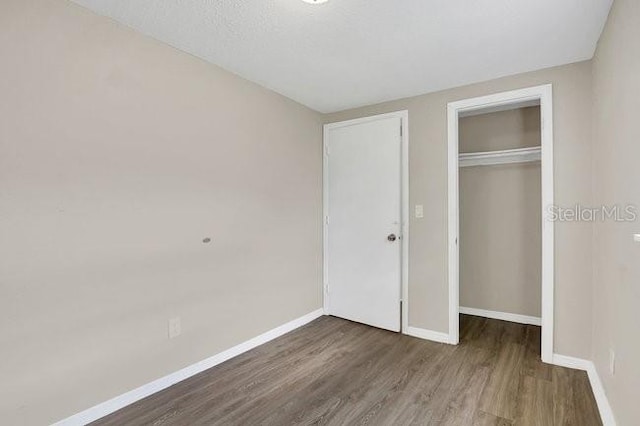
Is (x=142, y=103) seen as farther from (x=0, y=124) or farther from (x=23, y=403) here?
(x=23, y=403)

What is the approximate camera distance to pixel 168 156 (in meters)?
2.24

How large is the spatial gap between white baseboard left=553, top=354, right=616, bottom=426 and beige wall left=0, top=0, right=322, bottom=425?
2.44 metres

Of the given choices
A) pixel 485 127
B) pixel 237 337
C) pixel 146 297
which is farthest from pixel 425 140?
pixel 146 297

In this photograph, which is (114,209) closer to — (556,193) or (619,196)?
(619,196)

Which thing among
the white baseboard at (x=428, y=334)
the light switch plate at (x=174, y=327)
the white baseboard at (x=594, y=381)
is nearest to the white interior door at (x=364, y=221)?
A: the white baseboard at (x=428, y=334)

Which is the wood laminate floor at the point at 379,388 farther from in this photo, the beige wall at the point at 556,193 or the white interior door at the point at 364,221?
the white interior door at the point at 364,221

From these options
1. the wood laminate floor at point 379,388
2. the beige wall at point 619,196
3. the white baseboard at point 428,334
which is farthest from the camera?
the white baseboard at point 428,334

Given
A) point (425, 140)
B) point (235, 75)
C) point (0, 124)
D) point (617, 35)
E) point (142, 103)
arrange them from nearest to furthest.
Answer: point (0, 124) < point (617, 35) < point (142, 103) < point (235, 75) < point (425, 140)

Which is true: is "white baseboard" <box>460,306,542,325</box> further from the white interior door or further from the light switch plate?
the light switch plate

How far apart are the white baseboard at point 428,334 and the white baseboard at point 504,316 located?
97 centimetres

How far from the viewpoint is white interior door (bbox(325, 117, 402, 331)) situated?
326 cm

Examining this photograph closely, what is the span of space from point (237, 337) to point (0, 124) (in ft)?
6.82

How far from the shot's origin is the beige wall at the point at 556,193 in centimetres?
242

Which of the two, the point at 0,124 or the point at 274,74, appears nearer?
the point at 0,124
